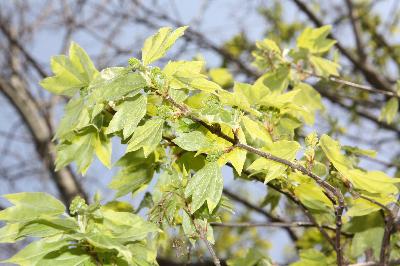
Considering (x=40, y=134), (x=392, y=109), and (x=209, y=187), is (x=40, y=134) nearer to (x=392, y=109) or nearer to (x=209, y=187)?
(x=392, y=109)

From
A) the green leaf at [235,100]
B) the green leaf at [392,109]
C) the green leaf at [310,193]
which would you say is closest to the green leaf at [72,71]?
the green leaf at [235,100]

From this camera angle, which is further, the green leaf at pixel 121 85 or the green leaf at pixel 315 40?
the green leaf at pixel 315 40

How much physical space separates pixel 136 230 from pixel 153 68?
25 cm

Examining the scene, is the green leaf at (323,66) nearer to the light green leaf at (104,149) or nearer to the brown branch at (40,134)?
the light green leaf at (104,149)

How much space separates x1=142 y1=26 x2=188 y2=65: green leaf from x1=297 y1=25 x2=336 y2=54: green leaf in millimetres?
662

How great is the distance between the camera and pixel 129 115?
0.67 metres

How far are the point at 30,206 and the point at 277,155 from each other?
40cm

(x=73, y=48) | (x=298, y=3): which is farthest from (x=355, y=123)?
(x=73, y=48)

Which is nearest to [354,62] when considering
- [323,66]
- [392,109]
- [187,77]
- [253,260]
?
[392,109]

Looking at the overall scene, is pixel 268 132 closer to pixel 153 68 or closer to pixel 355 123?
pixel 153 68

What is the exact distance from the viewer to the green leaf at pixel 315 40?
48.9 inches

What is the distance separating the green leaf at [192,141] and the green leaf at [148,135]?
4 centimetres

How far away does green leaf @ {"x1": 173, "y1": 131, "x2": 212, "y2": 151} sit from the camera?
2.18 ft

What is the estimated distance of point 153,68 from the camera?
650mm
